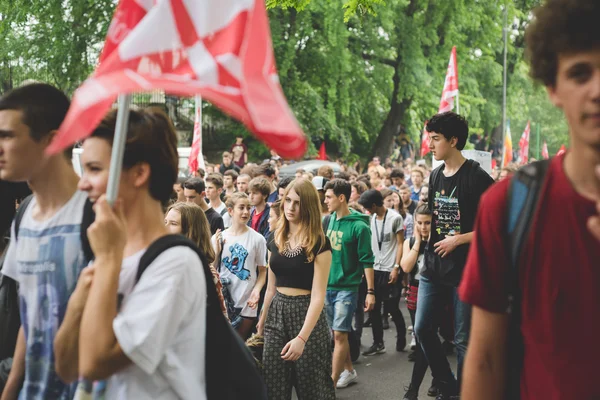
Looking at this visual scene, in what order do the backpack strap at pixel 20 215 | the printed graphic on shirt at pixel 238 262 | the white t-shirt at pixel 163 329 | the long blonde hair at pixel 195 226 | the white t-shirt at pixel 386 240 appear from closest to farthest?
1. the white t-shirt at pixel 163 329
2. the backpack strap at pixel 20 215
3. the long blonde hair at pixel 195 226
4. the printed graphic on shirt at pixel 238 262
5. the white t-shirt at pixel 386 240

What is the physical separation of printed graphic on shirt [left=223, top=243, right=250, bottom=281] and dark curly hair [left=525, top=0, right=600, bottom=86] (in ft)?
15.4

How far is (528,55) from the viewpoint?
78.8 inches

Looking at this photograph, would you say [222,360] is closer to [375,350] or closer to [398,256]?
[375,350]

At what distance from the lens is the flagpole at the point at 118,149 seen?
2131 millimetres

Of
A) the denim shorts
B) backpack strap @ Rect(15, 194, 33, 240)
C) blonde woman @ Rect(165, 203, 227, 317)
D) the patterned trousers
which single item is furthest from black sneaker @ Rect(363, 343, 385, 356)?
backpack strap @ Rect(15, 194, 33, 240)

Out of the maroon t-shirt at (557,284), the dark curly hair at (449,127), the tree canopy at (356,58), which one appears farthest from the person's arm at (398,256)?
the tree canopy at (356,58)

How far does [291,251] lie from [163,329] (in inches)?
122

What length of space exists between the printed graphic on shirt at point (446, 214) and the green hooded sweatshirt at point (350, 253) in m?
1.28

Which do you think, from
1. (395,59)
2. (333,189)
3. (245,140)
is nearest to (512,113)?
(395,59)

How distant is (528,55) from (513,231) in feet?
1.66

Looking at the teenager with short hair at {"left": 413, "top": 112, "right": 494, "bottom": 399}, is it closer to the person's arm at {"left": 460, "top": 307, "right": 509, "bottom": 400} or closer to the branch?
the person's arm at {"left": 460, "top": 307, "right": 509, "bottom": 400}

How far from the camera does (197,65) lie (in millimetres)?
2176

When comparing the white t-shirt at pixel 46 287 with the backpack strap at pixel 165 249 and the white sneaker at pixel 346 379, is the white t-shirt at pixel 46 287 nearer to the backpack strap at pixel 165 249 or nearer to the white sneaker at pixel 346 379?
the backpack strap at pixel 165 249

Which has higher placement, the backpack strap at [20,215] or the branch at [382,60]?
the branch at [382,60]
